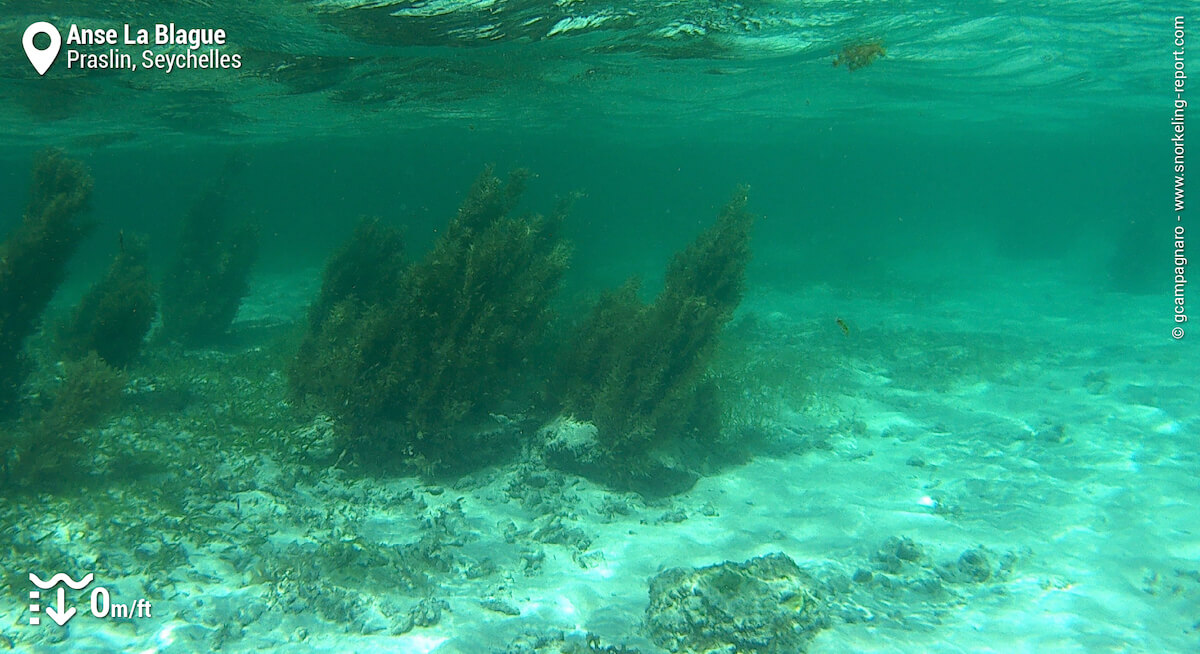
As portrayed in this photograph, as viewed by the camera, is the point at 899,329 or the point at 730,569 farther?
the point at 899,329

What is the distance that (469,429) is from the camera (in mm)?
9719

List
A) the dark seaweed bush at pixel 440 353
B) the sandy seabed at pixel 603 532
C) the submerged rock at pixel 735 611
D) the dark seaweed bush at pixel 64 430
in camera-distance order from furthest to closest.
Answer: the dark seaweed bush at pixel 440 353 → the dark seaweed bush at pixel 64 430 → the sandy seabed at pixel 603 532 → the submerged rock at pixel 735 611

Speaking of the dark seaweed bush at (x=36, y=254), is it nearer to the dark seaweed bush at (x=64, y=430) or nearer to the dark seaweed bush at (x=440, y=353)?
the dark seaweed bush at (x=64, y=430)

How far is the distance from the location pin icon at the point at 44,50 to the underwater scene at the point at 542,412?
0.12 meters

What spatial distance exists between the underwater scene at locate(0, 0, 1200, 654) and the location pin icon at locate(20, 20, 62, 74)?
0.12m

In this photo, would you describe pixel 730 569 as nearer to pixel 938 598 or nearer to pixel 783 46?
pixel 938 598

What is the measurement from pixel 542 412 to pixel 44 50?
53.1ft

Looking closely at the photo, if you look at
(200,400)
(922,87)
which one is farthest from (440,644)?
(922,87)

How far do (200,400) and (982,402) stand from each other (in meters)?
17.1

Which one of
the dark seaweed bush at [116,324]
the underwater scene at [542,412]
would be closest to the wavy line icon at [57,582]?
the underwater scene at [542,412]

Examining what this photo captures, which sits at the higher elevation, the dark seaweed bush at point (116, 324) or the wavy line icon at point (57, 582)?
the dark seaweed bush at point (116, 324)

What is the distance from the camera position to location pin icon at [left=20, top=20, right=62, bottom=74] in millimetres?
13659

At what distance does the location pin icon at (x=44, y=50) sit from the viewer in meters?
13.7

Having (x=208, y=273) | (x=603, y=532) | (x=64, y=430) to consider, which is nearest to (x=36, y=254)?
(x=64, y=430)
